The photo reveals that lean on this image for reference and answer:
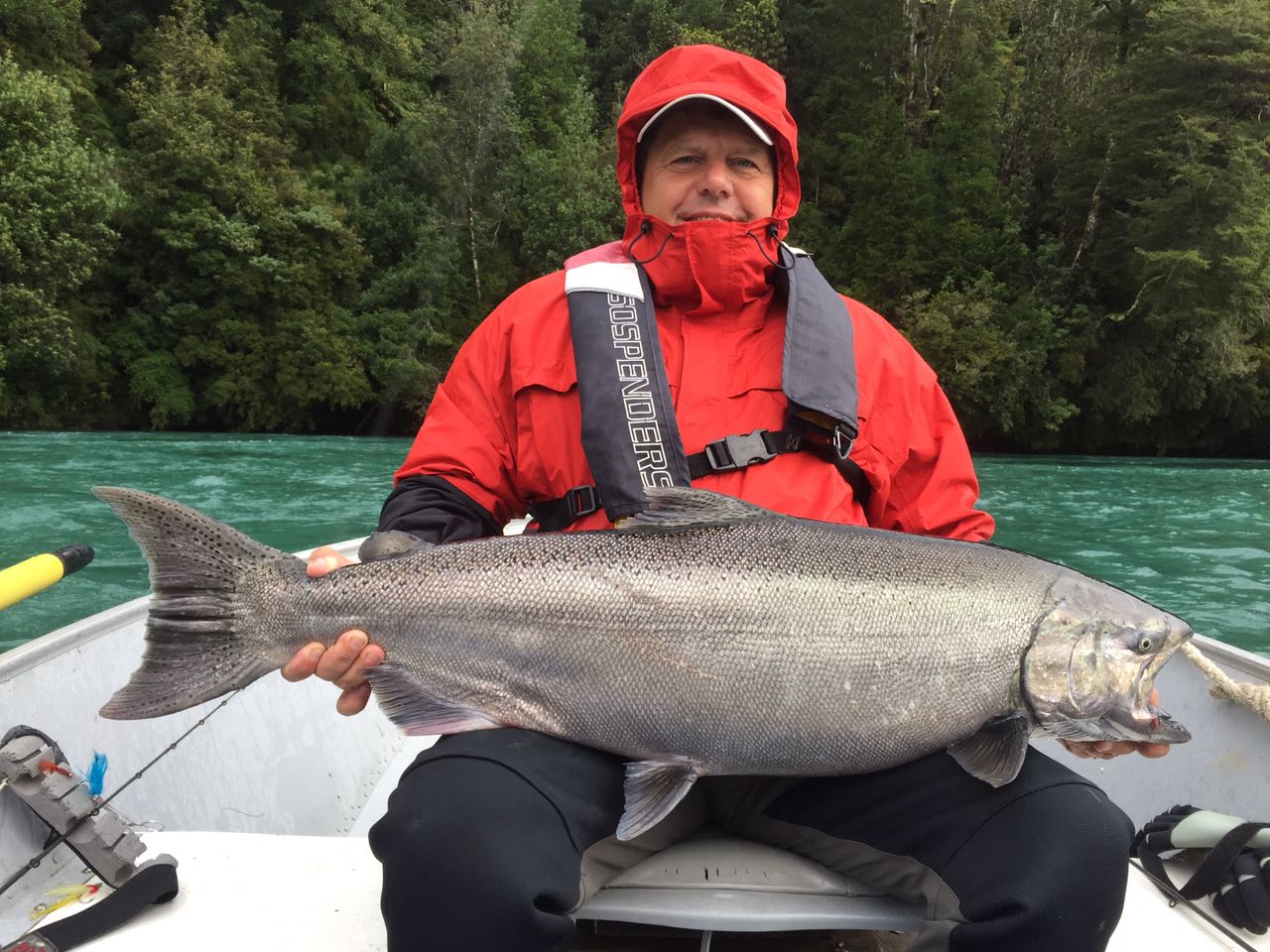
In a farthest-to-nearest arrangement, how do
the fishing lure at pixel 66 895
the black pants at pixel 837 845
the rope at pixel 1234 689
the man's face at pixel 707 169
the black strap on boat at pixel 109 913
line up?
the rope at pixel 1234 689 < the man's face at pixel 707 169 < the fishing lure at pixel 66 895 < the black strap on boat at pixel 109 913 < the black pants at pixel 837 845

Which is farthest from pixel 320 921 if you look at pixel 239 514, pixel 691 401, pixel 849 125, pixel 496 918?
pixel 849 125

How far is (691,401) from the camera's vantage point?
288 cm

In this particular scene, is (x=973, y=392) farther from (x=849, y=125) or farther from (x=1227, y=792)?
(x=1227, y=792)

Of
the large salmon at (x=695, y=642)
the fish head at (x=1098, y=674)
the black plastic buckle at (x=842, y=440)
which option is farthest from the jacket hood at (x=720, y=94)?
the fish head at (x=1098, y=674)

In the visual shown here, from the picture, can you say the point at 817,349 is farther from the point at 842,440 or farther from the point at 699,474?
the point at 699,474

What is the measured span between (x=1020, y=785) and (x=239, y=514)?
1444cm

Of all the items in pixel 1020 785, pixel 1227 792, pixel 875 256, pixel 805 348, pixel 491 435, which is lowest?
pixel 1227 792

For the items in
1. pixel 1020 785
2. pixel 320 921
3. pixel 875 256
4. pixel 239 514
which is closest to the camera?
pixel 1020 785

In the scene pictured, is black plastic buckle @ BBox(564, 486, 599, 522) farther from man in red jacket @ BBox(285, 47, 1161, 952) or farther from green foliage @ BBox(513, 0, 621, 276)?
green foliage @ BBox(513, 0, 621, 276)

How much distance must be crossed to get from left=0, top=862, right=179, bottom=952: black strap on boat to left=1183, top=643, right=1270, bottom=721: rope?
3.46 meters

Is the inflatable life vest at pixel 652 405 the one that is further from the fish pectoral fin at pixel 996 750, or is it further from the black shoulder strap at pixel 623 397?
the fish pectoral fin at pixel 996 750

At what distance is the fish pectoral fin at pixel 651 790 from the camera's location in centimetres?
208

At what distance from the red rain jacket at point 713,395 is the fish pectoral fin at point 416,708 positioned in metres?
0.74

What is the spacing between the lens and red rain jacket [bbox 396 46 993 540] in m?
2.86
